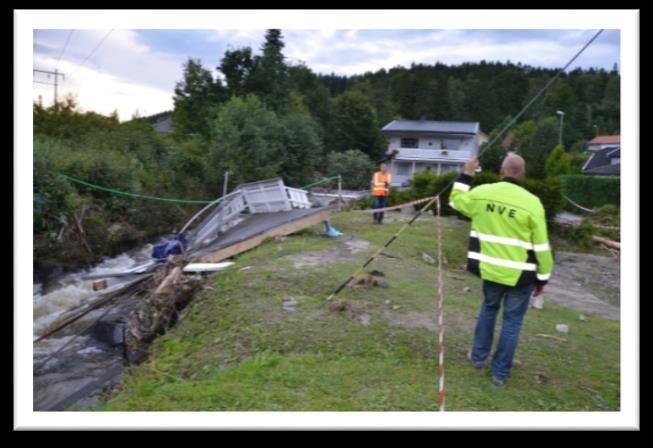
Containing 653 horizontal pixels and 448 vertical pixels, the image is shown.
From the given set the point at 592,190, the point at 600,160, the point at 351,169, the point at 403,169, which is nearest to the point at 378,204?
the point at 351,169

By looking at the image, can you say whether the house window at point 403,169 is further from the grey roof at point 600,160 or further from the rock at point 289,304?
the rock at point 289,304

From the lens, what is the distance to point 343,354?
5.75 m

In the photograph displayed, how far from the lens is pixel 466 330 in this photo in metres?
6.50

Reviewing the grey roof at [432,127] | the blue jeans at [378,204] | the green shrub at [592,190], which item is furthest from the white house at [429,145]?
the blue jeans at [378,204]

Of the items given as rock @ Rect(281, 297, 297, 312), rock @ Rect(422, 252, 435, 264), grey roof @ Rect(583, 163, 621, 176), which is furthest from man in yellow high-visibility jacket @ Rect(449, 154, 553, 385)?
grey roof @ Rect(583, 163, 621, 176)

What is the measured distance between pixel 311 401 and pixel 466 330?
243cm

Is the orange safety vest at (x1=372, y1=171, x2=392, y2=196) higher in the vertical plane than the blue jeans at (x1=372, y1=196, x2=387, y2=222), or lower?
higher

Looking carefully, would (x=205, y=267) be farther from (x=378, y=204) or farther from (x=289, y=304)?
(x=378, y=204)

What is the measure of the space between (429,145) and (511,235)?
46208mm

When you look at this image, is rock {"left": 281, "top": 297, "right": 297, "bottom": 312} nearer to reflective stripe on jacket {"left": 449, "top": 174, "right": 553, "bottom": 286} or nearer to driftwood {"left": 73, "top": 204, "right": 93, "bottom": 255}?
reflective stripe on jacket {"left": 449, "top": 174, "right": 553, "bottom": 286}

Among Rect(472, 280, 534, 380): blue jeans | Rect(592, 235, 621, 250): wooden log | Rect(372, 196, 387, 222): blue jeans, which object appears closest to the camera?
Rect(472, 280, 534, 380): blue jeans

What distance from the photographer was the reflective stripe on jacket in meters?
4.84

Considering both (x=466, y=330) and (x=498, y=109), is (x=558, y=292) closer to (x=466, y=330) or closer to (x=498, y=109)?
(x=466, y=330)

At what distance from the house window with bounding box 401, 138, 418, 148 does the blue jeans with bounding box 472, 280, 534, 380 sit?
151 feet
